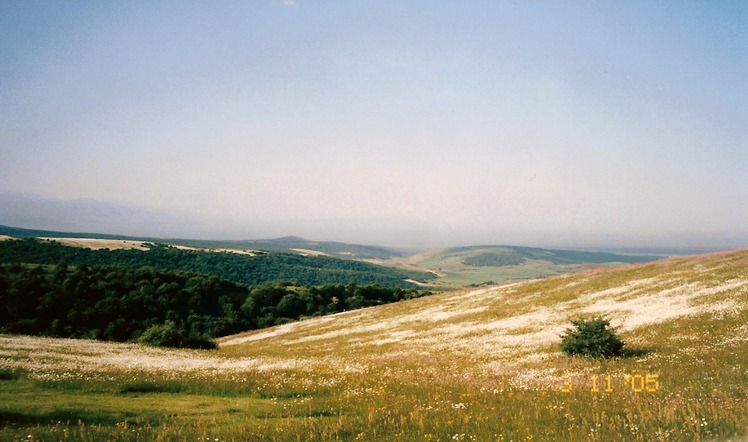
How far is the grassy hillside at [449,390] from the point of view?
9.15 m

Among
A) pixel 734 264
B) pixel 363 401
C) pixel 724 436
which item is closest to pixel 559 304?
pixel 734 264

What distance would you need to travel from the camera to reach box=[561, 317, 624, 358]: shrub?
66.5 feet

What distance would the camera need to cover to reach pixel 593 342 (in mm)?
20594

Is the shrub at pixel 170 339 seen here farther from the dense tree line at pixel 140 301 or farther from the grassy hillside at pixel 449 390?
the dense tree line at pixel 140 301

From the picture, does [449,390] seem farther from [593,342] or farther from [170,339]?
[170,339]

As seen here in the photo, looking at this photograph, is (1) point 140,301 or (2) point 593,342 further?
(1) point 140,301

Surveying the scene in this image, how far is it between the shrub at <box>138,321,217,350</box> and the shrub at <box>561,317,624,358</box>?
40.6 metres
